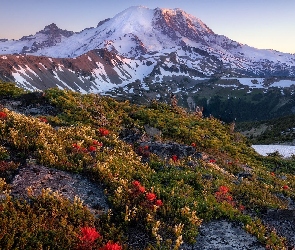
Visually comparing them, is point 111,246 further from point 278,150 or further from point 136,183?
point 278,150

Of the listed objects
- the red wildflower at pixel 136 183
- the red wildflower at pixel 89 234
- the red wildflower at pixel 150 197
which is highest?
the red wildflower at pixel 136 183

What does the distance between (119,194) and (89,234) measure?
2672 mm

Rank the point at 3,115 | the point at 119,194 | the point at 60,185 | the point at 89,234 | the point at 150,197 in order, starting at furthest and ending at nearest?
the point at 3,115, the point at 150,197, the point at 60,185, the point at 119,194, the point at 89,234

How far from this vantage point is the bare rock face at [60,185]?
11008 mm

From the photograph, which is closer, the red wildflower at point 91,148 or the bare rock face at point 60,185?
the bare rock face at point 60,185

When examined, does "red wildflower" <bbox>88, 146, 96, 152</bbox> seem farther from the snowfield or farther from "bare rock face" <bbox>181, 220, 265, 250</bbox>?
the snowfield

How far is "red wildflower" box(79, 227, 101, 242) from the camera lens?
9042 millimetres

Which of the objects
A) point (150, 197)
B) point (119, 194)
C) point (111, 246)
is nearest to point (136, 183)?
point (150, 197)

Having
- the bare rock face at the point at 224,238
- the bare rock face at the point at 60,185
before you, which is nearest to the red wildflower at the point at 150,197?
the bare rock face at the point at 60,185

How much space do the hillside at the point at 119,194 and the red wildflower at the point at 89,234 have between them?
0.03 m

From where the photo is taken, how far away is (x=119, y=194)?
38.3 ft

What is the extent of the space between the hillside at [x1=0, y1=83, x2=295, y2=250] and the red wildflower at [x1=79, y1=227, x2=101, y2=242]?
3 cm

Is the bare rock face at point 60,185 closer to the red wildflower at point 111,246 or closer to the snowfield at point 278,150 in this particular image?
the red wildflower at point 111,246

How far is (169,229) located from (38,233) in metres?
4.33
